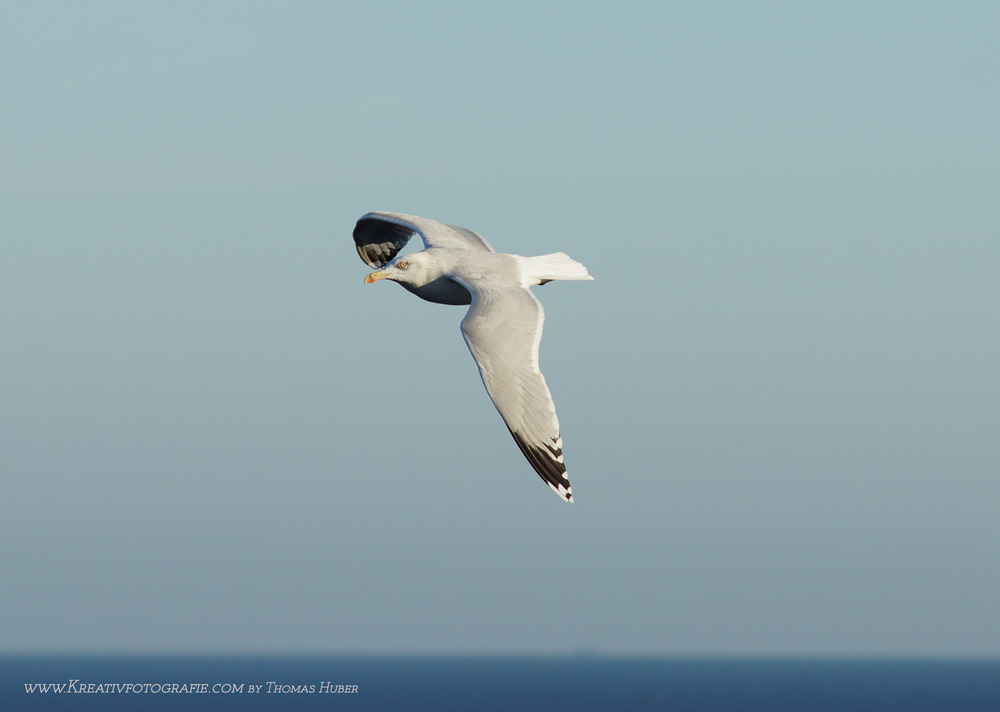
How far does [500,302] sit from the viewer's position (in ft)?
53.6

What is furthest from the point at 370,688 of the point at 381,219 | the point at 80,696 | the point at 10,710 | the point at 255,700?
the point at 381,219

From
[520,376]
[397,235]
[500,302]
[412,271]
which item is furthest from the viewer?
[397,235]

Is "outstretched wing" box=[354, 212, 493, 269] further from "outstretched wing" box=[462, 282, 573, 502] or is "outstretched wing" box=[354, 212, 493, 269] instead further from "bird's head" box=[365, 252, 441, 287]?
"outstretched wing" box=[462, 282, 573, 502]

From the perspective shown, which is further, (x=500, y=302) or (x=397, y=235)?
(x=397, y=235)

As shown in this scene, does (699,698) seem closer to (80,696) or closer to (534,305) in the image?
(80,696)

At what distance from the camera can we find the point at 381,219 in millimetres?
22453

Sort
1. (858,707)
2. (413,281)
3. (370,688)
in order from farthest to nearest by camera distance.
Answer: (370,688)
(858,707)
(413,281)

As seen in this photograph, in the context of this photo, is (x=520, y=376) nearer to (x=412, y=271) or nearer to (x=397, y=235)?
(x=412, y=271)

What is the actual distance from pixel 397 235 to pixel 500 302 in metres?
7.41

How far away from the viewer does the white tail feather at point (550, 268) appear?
1880 centimetres

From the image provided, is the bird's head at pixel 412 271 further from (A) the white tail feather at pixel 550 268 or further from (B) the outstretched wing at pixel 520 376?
(B) the outstretched wing at pixel 520 376

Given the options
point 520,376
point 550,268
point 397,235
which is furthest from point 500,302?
point 397,235

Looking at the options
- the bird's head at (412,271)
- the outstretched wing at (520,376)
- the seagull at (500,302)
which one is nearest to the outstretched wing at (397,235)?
the seagull at (500,302)

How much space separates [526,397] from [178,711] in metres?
130
